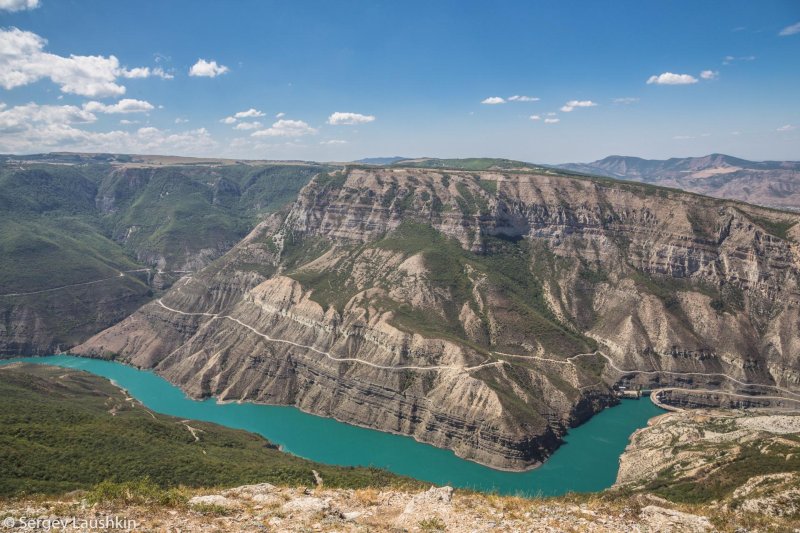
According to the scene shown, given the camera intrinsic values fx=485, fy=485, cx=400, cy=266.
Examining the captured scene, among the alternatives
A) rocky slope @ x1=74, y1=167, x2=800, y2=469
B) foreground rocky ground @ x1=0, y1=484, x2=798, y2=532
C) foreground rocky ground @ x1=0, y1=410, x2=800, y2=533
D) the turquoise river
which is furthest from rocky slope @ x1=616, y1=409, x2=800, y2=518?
foreground rocky ground @ x1=0, y1=484, x2=798, y2=532

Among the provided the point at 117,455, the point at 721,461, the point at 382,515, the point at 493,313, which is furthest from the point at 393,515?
the point at 493,313

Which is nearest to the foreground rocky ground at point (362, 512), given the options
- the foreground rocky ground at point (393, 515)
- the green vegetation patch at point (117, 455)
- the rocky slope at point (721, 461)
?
the foreground rocky ground at point (393, 515)

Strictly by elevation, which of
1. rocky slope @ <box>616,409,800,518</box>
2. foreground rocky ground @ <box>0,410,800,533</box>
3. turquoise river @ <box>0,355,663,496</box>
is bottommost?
turquoise river @ <box>0,355,663,496</box>

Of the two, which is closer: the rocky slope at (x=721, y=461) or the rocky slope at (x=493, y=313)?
the rocky slope at (x=721, y=461)

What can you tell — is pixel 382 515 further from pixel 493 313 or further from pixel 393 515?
pixel 493 313

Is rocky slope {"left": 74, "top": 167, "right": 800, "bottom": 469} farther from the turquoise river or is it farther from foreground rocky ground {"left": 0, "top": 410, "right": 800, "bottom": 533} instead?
foreground rocky ground {"left": 0, "top": 410, "right": 800, "bottom": 533}

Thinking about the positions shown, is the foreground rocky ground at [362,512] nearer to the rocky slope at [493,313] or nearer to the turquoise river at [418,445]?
the turquoise river at [418,445]
